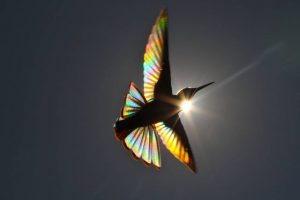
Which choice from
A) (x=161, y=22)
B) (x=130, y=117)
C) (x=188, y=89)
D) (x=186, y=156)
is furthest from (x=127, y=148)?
(x=161, y=22)

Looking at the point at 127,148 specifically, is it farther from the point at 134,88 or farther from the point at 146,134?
the point at 134,88

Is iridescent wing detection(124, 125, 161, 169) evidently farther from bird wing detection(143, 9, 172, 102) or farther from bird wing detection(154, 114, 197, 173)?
bird wing detection(143, 9, 172, 102)

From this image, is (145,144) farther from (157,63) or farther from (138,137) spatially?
(157,63)

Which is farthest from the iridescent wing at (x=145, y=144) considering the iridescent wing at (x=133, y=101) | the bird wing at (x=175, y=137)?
the iridescent wing at (x=133, y=101)

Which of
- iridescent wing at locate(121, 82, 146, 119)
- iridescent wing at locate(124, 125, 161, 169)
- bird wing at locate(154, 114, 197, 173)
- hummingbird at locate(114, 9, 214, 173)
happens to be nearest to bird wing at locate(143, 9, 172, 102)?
hummingbird at locate(114, 9, 214, 173)

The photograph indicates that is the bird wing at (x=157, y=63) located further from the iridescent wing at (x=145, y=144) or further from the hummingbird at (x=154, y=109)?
the iridescent wing at (x=145, y=144)

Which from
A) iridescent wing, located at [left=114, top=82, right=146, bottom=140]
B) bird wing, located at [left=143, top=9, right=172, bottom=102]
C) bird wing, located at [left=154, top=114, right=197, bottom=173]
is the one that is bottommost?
bird wing, located at [left=154, top=114, right=197, bottom=173]

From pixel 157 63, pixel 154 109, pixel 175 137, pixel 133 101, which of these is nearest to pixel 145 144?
pixel 175 137
